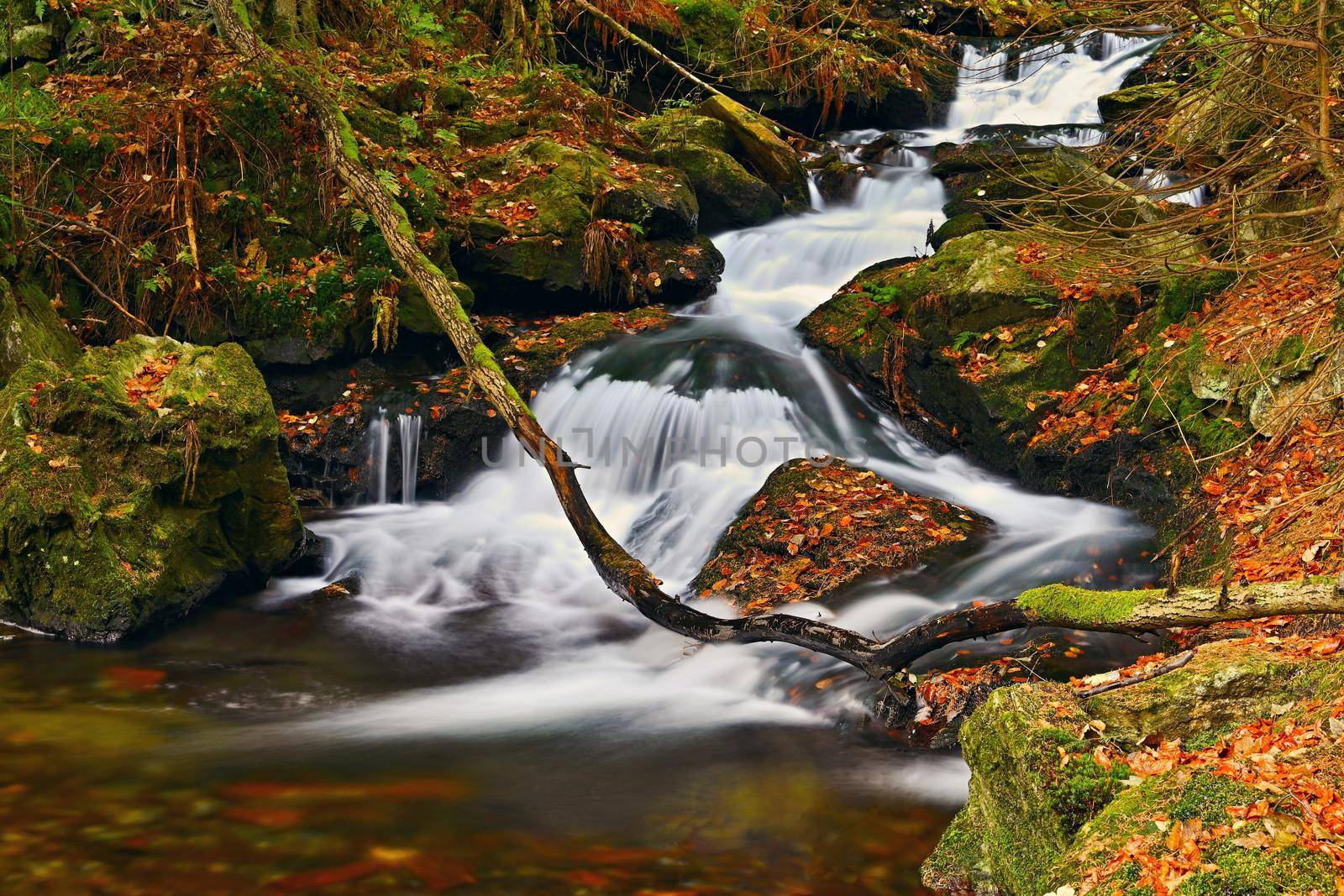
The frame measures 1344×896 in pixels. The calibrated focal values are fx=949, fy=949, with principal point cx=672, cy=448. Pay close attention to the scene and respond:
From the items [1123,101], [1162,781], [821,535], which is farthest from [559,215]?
[1162,781]

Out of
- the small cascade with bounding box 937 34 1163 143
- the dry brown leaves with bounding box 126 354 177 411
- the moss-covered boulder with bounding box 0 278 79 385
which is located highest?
the small cascade with bounding box 937 34 1163 143

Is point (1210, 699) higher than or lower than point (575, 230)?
lower

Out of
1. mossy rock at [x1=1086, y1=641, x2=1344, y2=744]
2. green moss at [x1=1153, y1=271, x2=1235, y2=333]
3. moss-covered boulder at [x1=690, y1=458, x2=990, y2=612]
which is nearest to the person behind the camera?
mossy rock at [x1=1086, y1=641, x2=1344, y2=744]

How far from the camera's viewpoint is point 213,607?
699cm

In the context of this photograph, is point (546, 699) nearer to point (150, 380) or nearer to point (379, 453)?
point (150, 380)

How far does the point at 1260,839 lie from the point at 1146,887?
1.06ft

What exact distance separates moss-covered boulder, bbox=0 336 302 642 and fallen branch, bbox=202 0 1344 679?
5.96 feet

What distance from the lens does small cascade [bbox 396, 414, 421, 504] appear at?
922cm

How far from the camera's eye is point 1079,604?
416cm

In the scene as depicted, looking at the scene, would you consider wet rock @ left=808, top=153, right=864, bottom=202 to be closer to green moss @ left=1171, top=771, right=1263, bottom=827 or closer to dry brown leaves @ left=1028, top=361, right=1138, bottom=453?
dry brown leaves @ left=1028, top=361, right=1138, bottom=453

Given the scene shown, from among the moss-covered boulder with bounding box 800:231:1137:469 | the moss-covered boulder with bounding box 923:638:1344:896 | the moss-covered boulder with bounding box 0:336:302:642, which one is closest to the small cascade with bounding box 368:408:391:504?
the moss-covered boulder with bounding box 0:336:302:642

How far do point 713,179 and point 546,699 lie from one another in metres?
8.73

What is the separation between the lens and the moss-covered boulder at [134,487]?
Answer: 6320 millimetres

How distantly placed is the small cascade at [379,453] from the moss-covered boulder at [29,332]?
2.65 metres
